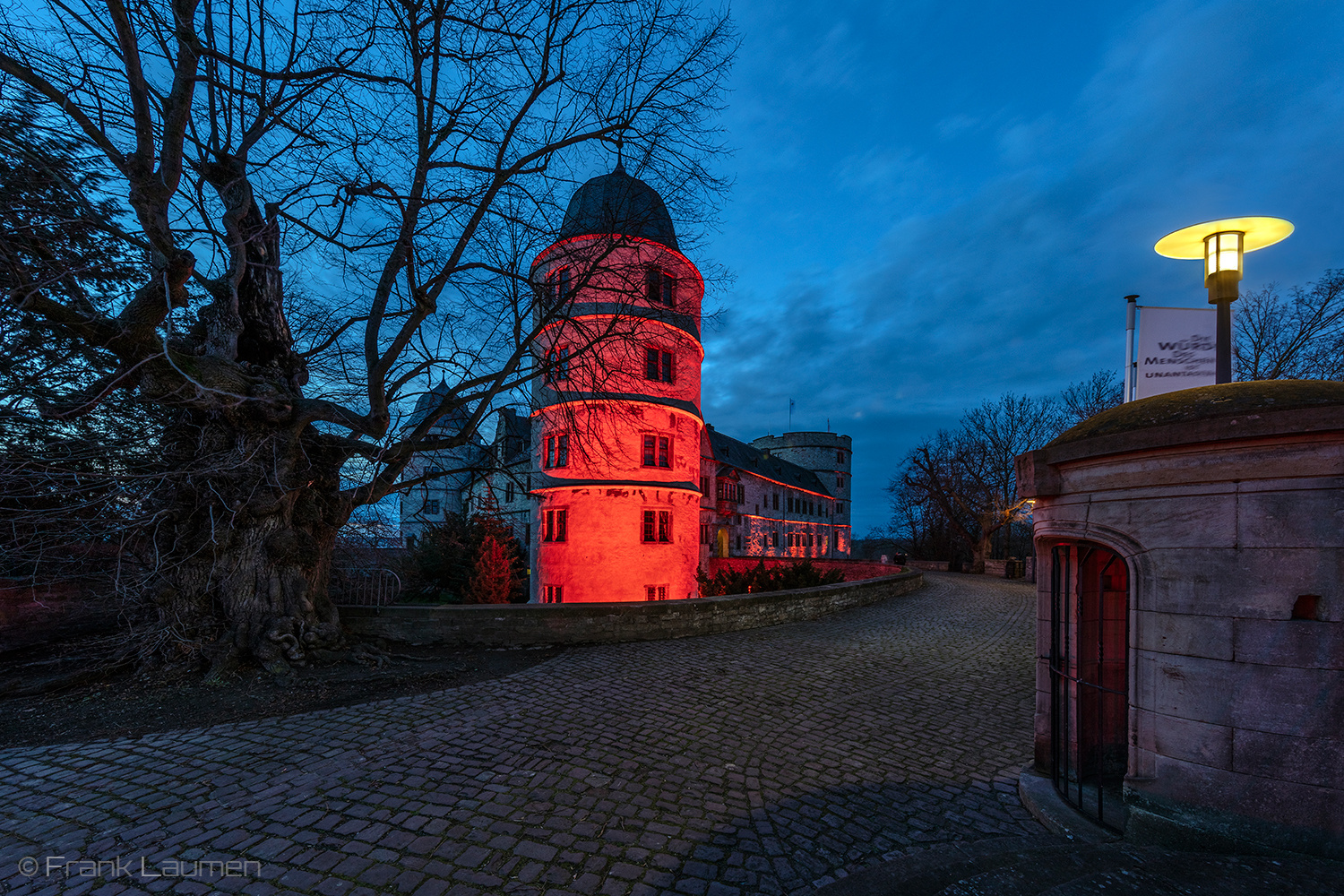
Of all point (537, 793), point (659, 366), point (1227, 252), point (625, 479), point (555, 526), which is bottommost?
point (537, 793)

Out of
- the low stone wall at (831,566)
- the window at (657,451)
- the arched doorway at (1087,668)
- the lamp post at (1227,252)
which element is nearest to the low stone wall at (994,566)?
the low stone wall at (831,566)

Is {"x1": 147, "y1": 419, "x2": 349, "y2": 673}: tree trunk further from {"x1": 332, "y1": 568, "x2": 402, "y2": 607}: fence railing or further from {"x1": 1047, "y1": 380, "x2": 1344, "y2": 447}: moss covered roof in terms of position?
{"x1": 1047, "y1": 380, "x2": 1344, "y2": 447}: moss covered roof

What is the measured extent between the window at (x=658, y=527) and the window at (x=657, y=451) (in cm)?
193

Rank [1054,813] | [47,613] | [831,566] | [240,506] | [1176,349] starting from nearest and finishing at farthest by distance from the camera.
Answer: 1. [1054,813]
2. [1176,349]
3. [240,506]
4. [47,613]
5. [831,566]

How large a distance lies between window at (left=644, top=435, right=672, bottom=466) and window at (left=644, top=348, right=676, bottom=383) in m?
2.30

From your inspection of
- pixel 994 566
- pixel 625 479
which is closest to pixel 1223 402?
pixel 625 479

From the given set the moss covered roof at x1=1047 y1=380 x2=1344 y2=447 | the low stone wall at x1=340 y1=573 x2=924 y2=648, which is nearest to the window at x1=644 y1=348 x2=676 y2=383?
the low stone wall at x1=340 y1=573 x2=924 y2=648

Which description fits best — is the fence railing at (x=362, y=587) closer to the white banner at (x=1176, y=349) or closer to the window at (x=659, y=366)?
the window at (x=659, y=366)

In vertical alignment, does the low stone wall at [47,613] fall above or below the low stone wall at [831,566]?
above

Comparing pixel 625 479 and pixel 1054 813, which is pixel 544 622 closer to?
pixel 1054 813

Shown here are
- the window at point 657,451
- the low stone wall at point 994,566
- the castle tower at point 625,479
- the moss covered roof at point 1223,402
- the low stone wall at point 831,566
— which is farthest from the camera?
the low stone wall at point 994,566

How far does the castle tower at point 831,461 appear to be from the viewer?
58594 millimetres

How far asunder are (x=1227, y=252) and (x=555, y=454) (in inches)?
723

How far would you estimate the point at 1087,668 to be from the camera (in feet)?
14.1
